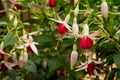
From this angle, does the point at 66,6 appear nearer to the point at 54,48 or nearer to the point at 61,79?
the point at 54,48

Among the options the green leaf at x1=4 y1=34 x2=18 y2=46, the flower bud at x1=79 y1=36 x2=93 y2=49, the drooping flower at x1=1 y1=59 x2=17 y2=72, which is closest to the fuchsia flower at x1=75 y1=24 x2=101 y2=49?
the flower bud at x1=79 y1=36 x2=93 y2=49

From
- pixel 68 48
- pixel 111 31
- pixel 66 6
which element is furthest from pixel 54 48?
pixel 111 31

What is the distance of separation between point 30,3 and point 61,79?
13.4 inches

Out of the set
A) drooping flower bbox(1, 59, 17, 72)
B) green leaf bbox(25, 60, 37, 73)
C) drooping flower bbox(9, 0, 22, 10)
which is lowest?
green leaf bbox(25, 60, 37, 73)

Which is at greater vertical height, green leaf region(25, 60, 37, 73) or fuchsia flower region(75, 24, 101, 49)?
fuchsia flower region(75, 24, 101, 49)

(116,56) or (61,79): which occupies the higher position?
(116,56)

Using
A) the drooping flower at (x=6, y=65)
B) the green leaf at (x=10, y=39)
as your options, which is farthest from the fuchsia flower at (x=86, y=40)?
the drooping flower at (x=6, y=65)

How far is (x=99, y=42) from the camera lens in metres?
1.07

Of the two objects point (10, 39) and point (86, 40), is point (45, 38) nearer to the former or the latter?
point (10, 39)

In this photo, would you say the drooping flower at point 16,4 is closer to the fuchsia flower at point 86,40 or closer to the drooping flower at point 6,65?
the drooping flower at point 6,65

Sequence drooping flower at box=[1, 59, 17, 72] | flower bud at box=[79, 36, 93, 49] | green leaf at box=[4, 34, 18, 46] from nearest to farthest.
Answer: flower bud at box=[79, 36, 93, 49], green leaf at box=[4, 34, 18, 46], drooping flower at box=[1, 59, 17, 72]

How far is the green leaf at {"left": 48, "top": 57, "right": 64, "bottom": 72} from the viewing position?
47.7 inches

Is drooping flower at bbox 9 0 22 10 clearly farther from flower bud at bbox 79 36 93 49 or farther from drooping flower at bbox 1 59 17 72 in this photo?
flower bud at bbox 79 36 93 49

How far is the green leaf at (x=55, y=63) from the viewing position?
3.97ft
